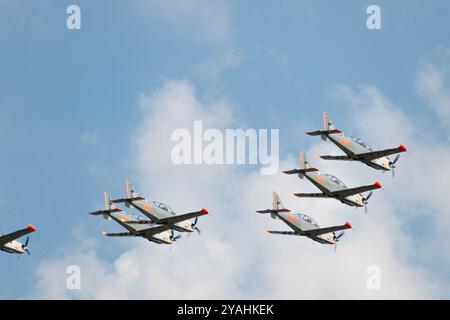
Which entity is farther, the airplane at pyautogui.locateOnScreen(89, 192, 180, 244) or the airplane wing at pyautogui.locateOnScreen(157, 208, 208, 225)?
the airplane at pyautogui.locateOnScreen(89, 192, 180, 244)

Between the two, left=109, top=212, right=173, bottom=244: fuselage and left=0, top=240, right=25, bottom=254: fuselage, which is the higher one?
left=109, top=212, right=173, bottom=244: fuselage

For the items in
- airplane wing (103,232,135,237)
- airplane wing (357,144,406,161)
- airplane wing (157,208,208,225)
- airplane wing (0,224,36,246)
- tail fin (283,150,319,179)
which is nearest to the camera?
airplane wing (0,224,36,246)

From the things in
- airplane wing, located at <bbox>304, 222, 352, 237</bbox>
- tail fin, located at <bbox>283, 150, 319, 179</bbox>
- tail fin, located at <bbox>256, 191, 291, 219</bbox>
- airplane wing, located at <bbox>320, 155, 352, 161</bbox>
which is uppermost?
airplane wing, located at <bbox>320, 155, 352, 161</bbox>

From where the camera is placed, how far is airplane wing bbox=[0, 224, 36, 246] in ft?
533

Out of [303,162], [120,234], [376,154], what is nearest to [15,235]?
[120,234]

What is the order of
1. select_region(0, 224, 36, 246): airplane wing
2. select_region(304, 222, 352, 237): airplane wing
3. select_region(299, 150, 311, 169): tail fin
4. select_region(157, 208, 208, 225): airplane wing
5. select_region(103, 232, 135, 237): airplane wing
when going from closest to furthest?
select_region(0, 224, 36, 246): airplane wing
select_region(157, 208, 208, 225): airplane wing
select_region(299, 150, 311, 169): tail fin
select_region(304, 222, 352, 237): airplane wing
select_region(103, 232, 135, 237): airplane wing

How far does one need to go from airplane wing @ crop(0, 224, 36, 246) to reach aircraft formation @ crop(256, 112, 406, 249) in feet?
115

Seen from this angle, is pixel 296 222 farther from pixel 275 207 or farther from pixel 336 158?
pixel 336 158

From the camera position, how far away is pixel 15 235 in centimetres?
17288

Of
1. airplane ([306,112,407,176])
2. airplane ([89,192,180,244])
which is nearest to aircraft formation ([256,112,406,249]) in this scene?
airplane ([306,112,407,176])

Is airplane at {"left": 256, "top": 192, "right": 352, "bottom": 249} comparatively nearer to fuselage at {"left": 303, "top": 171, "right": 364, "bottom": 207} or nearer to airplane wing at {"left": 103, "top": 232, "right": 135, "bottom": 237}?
fuselage at {"left": 303, "top": 171, "right": 364, "bottom": 207}
